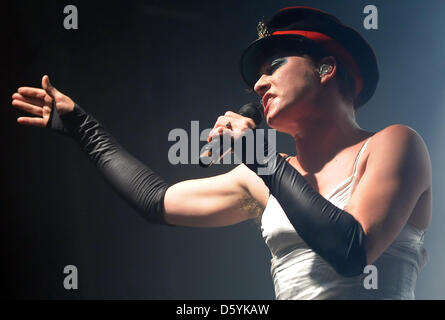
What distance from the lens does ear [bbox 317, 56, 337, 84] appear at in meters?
1.94

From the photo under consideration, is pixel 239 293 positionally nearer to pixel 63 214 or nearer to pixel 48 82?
pixel 63 214

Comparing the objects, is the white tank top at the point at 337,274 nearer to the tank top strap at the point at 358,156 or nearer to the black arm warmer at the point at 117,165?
the tank top strap at the point at 358,156

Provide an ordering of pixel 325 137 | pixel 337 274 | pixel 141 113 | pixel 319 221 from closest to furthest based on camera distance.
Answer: pixel 319 221, pixel 337 274, pixel 325 137, pixel 141 113

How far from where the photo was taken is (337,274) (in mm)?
1749

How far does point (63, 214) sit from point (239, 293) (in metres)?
0.75

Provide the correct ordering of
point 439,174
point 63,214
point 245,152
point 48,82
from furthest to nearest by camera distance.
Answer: point 63,214 → point 48,82 → point 439,174 → point 245,152

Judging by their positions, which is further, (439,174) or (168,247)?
(168,247)

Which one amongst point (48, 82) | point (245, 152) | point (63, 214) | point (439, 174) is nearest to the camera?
point (245, 152)

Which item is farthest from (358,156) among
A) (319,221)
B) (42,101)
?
(42,101)

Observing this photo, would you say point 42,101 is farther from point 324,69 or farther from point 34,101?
point 324,69

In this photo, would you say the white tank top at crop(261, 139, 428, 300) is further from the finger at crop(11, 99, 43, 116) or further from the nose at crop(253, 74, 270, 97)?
the finger at crop(11, 99, 43, 116)

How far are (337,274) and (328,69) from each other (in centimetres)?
67
